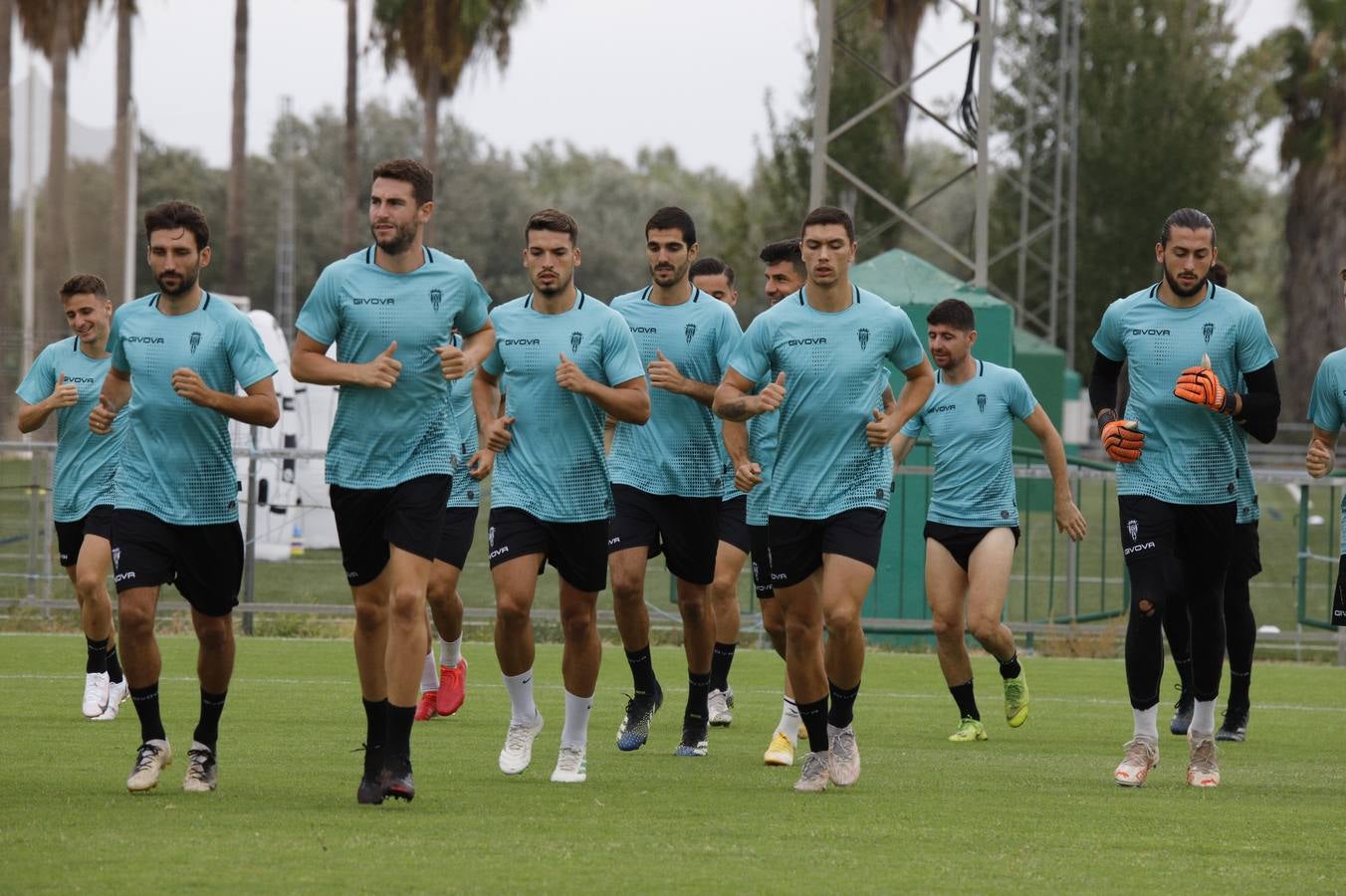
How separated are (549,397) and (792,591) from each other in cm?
127

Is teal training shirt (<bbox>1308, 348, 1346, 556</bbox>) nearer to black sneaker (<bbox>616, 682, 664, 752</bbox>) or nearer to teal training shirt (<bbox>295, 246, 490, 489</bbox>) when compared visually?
black sneaker (<bbox>616, 682, 664, 752</bbox>)

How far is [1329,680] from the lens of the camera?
604 inches

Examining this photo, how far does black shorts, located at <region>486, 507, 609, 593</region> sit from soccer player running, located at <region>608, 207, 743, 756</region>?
1.17 meters

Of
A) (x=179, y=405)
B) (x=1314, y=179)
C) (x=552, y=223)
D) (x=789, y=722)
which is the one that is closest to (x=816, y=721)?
(x=789, y=722)

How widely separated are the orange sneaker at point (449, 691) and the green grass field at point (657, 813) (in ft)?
0.41

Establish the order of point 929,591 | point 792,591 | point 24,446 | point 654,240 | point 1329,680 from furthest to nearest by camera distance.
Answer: point 24,446, point 1329,680, point 929,591, point 654,240, point 792,591

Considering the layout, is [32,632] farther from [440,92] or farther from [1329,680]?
[440,92]

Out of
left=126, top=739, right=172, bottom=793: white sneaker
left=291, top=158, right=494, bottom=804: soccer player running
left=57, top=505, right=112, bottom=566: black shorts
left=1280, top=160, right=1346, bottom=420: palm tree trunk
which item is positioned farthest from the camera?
left=1280, top=160, right=1346, bottom=420: palm tree trunk

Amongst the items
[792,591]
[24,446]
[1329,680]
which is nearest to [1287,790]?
[792,591]

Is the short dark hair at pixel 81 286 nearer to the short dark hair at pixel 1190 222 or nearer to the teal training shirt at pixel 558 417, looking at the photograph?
the teal training shirt at pixel 558 417

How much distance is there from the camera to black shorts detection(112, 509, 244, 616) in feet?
26.3

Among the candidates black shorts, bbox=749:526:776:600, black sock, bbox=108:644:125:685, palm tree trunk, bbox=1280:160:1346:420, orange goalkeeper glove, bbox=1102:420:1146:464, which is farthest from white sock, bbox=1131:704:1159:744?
palm tree trunk, bbox=1280:160:1346:420

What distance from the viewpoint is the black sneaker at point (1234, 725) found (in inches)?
444

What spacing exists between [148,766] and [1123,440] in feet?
13.6
